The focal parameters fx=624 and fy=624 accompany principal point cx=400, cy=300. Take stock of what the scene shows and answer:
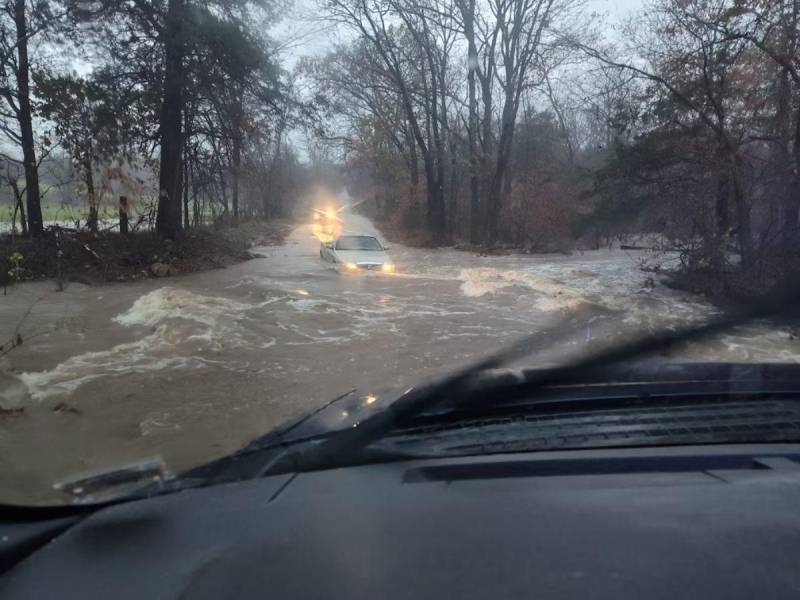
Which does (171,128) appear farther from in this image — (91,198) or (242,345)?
(242,345)

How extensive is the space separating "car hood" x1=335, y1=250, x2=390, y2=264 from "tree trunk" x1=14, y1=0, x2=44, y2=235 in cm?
829

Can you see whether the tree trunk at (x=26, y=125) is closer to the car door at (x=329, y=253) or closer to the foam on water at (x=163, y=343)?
the foam on water at (x=163, y=343)

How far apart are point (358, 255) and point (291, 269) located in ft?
7.48

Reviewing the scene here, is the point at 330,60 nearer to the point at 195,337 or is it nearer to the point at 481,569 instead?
the point at 195,337

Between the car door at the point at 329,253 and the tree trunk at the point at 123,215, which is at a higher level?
the tree trunk at the point at 123,215

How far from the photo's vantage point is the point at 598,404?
3.09 meters

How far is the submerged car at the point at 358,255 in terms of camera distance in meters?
17.3

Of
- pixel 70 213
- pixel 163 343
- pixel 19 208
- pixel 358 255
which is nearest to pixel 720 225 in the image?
pixel 358 255

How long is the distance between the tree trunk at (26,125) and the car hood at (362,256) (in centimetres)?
829

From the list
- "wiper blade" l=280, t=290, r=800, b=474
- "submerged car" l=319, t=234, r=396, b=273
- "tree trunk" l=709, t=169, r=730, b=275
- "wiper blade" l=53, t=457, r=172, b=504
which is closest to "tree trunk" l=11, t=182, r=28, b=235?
"submerged car" l=319, t=234, r=396, b=273

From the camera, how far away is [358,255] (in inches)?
711

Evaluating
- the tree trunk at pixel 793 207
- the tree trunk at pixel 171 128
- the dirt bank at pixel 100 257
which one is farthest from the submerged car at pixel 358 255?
the tree trunk at pixel 793 207

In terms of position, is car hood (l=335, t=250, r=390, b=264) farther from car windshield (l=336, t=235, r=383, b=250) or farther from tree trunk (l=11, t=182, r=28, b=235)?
tree trunk (l=11, t=182, r=28, b=235)

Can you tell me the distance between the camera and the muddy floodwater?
5453 mm
